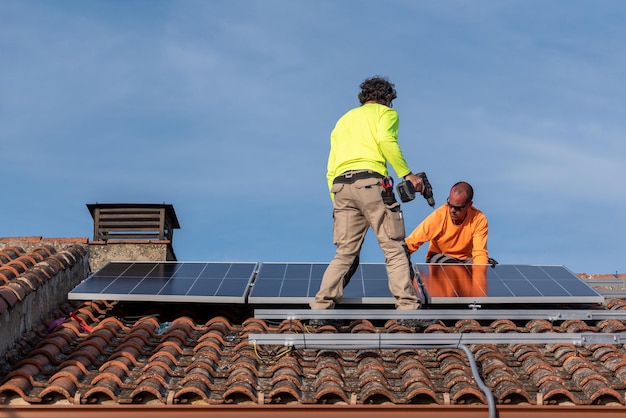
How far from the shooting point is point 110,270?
453 inches

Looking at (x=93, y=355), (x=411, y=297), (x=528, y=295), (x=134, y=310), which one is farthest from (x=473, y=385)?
(x=134, y=310)

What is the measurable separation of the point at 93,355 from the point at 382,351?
8.81 feet

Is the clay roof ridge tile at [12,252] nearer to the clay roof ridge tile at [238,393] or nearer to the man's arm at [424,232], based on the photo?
the clay roof ridge tile at [238,393]

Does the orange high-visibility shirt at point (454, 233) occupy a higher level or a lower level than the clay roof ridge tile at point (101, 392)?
higher

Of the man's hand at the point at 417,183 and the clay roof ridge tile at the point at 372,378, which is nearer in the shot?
the clay roof ridge tile at the point at 372,378

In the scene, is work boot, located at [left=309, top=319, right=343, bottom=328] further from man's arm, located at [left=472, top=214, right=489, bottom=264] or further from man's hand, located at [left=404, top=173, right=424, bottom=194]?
man's arm, located at [left=472, top=214, right=489, bottom=264]

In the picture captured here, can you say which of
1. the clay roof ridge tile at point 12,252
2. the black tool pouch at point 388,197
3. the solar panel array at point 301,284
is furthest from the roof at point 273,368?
the black tool pouch at point 388,197

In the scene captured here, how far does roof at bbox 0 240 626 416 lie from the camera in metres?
7.80

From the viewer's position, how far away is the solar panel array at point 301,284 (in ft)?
33.6

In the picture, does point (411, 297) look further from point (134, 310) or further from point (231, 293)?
point (134, 310)

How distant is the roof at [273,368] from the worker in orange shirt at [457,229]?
1904mm

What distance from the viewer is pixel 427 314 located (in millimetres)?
9211

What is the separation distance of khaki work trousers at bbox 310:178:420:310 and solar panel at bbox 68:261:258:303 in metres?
1.15

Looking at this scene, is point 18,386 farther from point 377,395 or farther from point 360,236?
→ point 360,236
